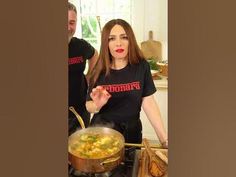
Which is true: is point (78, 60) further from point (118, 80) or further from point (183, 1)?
point (183, 1)

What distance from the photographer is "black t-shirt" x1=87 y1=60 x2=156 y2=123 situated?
91cm

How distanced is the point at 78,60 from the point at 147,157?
1.31ft

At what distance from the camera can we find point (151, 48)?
82 centimetres

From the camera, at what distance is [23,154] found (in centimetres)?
35

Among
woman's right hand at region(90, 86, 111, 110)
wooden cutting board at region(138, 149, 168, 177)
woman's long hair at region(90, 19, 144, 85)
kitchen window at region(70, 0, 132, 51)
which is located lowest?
wooden cutting board at region(138, 149, 168, 177)

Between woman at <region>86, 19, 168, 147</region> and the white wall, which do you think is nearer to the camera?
the white wall

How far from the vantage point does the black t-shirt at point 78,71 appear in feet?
2.80

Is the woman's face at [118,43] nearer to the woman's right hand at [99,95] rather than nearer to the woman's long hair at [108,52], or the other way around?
the woman's long hair at [108,52]

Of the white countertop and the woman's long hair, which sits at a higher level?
the woman's long hair

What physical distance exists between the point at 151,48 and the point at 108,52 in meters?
0.18

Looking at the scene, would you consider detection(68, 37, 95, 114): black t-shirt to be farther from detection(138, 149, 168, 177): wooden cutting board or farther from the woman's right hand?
detection(138, 149, 168, 177): wooden cutting board

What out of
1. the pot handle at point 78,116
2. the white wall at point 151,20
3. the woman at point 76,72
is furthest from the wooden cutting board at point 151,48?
the pot handle at point 78,116

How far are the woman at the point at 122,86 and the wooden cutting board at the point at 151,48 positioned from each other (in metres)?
0.03

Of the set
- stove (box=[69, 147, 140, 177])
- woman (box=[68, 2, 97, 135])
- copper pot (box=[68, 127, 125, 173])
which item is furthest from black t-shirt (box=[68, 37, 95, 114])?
stove (box=[69, 147, 140, 177])
